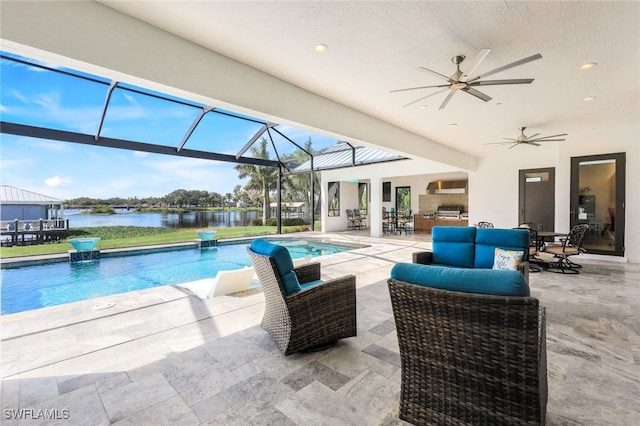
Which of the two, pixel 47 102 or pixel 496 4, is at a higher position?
pixel 47 102

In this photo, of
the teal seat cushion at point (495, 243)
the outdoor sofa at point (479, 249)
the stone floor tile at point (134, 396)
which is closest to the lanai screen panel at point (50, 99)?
the stone floor tile at point (134, 396)

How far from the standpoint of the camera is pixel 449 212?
12.9 meters

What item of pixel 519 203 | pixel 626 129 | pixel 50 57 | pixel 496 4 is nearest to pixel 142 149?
pixel 50 57

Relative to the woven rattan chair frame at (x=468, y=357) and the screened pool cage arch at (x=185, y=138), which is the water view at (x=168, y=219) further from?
the woven rattan chair frame at (x=468, y=357)

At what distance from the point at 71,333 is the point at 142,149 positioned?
19.6 ft

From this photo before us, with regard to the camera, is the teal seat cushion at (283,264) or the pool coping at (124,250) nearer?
the teal seat cushion at (283,264)

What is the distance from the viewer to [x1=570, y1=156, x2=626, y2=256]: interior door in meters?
6.47

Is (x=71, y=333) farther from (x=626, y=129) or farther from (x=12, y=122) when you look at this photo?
(x=626, y=129)

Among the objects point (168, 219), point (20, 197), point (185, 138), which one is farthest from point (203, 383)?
point (168, 219)

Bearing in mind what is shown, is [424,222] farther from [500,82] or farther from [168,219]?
[500,82]

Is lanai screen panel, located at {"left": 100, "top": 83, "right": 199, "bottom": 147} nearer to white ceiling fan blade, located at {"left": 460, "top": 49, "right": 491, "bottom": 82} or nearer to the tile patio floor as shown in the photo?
the tile patio floor

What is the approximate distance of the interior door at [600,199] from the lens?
21.2 ft

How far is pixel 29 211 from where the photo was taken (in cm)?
798

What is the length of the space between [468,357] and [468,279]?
41cm
